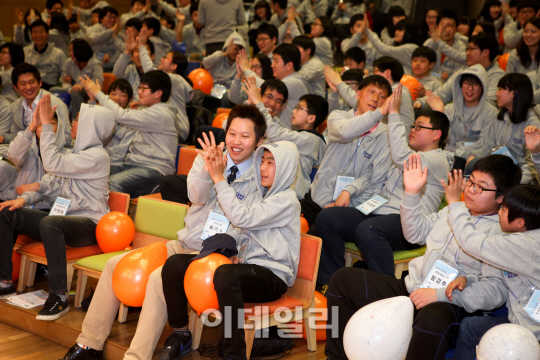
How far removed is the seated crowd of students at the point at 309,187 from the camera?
2.34 m

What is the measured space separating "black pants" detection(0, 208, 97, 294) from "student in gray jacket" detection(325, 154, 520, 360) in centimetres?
164

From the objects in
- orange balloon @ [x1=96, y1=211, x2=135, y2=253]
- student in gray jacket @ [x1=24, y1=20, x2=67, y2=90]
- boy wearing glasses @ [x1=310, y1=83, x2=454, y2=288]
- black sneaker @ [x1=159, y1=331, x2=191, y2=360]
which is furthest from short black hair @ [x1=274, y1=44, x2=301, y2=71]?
student in gray jacket @ [x1=24, y1=20, x2=67, y2=90]

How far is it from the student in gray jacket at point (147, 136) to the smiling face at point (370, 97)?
161 centimetres

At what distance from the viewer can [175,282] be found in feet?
8.51

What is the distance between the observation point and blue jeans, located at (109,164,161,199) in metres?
4.09

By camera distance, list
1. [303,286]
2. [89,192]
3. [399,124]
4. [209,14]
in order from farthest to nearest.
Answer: [209,14]
[89,192]
[399,124]
[303,286]

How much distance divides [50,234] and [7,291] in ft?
1.92

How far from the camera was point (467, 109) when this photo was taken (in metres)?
4.54

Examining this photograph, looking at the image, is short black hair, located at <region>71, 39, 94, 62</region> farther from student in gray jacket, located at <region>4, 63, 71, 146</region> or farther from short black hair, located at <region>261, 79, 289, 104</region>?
short black hair, located at <region>261, 79, 289, 104</region>

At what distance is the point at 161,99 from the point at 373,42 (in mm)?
3365

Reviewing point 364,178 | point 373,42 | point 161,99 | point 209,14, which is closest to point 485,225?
point 364,178

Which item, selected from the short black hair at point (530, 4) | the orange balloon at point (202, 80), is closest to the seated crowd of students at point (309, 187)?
the orange balloon at point (202, 80)

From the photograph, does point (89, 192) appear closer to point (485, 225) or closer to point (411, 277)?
Result: point (411, 277)

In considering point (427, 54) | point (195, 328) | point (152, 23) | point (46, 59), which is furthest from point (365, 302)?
point (46, 59)
